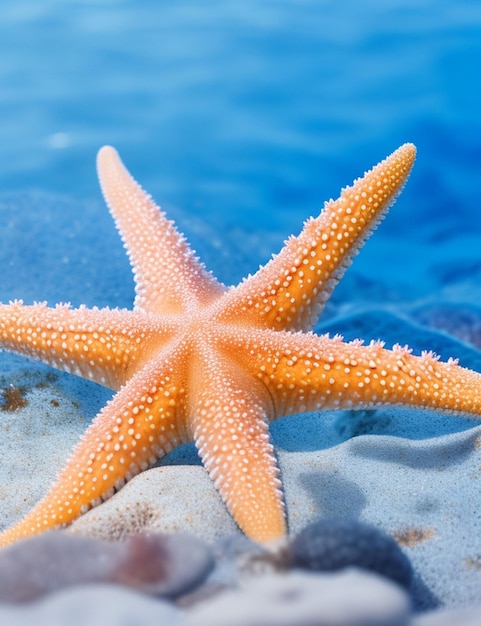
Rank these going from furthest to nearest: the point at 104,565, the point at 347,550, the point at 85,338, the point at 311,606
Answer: the point at 85,338, the point at 347,550, the point at 104,565, the point at 311,606

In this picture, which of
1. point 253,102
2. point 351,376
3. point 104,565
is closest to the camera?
point 104,565

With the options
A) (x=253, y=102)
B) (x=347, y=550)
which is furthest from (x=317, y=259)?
(x=253, y=102)

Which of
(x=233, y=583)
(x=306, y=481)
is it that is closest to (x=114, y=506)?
(x=306, y=481)

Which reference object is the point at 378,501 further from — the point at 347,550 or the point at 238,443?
the point at 347,550

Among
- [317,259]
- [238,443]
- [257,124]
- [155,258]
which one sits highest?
[257,124]

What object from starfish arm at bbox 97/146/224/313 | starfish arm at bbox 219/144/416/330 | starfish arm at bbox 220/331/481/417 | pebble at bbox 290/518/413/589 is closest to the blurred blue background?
starfish arm at bbox 97/146/224/313

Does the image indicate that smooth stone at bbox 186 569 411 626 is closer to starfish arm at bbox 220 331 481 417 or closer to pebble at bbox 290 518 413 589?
pebble at bbox 290 518 413 589

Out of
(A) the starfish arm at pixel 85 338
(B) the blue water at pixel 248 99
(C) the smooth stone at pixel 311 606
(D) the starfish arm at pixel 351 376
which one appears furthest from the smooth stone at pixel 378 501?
(B) the blue water at pixel 248 99

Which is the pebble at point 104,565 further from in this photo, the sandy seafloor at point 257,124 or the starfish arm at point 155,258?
the sandy seafloor at point 257,124
